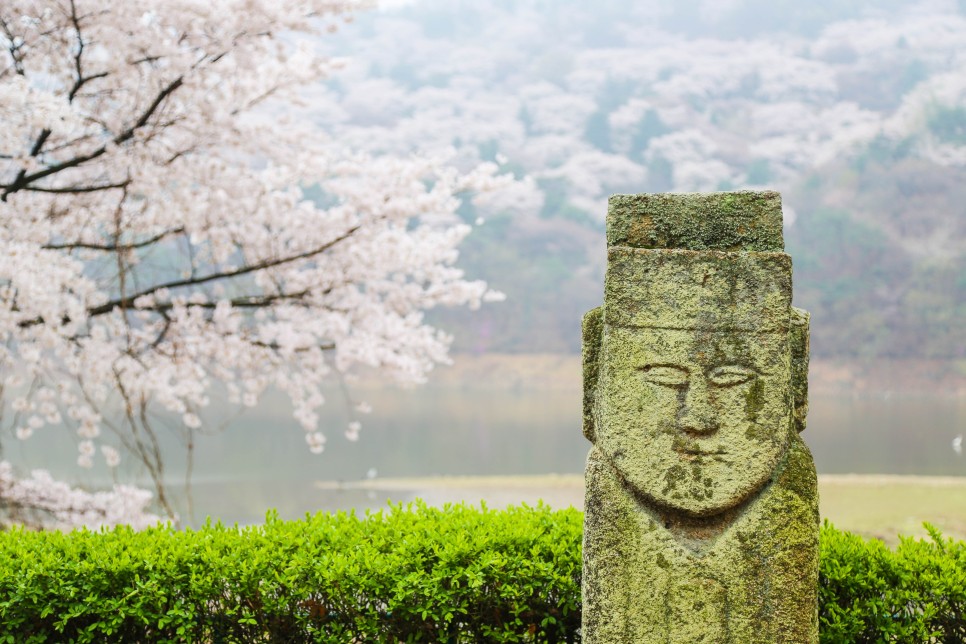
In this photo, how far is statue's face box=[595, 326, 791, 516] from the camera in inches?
80.5

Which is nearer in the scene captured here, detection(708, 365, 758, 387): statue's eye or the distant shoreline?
detection(708, 365, 758, 387): statue's eye

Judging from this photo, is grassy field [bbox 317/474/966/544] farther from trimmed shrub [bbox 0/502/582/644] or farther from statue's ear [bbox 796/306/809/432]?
statue's ear [bbox 796/306/809/432]

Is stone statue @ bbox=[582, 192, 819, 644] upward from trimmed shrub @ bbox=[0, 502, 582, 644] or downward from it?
upward

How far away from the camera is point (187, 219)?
560 cm

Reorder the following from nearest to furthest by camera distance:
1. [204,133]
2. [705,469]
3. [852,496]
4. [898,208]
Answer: [705,469] → [204,133] → [852,496] → [898,208]

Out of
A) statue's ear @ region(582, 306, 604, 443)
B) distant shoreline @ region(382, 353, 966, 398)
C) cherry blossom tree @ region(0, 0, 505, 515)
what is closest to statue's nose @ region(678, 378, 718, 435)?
statue's ear @ region(582, 306, 604, 443)

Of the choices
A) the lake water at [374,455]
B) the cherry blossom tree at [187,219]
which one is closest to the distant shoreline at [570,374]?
the lake water at [374,455]

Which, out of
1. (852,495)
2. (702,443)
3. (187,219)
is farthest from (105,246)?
(852,495)

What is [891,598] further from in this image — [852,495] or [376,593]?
[852,495]

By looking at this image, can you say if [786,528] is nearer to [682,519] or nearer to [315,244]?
[682,519]

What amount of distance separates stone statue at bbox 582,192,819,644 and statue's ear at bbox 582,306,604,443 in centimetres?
7

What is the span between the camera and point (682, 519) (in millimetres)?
2113

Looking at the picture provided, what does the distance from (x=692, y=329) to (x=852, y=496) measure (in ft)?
29.7

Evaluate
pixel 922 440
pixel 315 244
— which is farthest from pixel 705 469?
pixel 922 440
